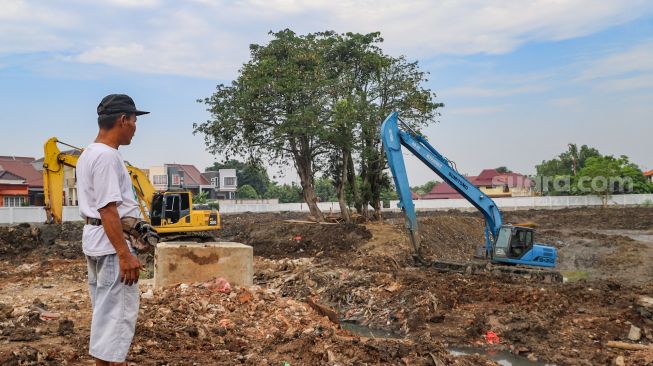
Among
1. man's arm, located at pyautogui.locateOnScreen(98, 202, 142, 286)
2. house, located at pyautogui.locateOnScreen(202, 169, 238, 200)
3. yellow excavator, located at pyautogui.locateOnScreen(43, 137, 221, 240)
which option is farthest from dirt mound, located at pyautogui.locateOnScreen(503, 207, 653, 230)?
house, located at pyautogui.locateOnScreen(202, 169, 238, 200)

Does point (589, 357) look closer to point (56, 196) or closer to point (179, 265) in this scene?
point (179, 265)

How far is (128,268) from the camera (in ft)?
12.0

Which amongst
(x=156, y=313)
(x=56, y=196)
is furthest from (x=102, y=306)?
(x=56, y=196)

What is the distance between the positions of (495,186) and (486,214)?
69261 millimetres

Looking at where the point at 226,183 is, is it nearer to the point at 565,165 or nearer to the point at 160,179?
the point at 160,179

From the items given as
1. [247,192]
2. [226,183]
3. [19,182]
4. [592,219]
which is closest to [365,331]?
[592,219]

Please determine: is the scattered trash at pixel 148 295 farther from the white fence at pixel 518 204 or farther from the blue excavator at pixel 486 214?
the white fence at pixel 518 204

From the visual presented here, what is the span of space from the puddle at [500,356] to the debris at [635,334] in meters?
1.77

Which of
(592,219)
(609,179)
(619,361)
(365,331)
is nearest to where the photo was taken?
(619,361)

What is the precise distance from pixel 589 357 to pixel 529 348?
0.89 meters

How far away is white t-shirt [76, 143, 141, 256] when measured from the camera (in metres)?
3.68

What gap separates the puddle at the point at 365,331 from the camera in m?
11.2

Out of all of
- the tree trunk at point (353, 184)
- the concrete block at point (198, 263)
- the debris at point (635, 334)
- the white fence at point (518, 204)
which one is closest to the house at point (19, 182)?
the white fence at point (518, 204)

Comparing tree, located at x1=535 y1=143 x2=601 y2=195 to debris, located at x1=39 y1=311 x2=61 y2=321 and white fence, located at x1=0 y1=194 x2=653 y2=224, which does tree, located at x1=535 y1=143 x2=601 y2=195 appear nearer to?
white fence, located at x1=0 y1=194 x2=653 y2=224
